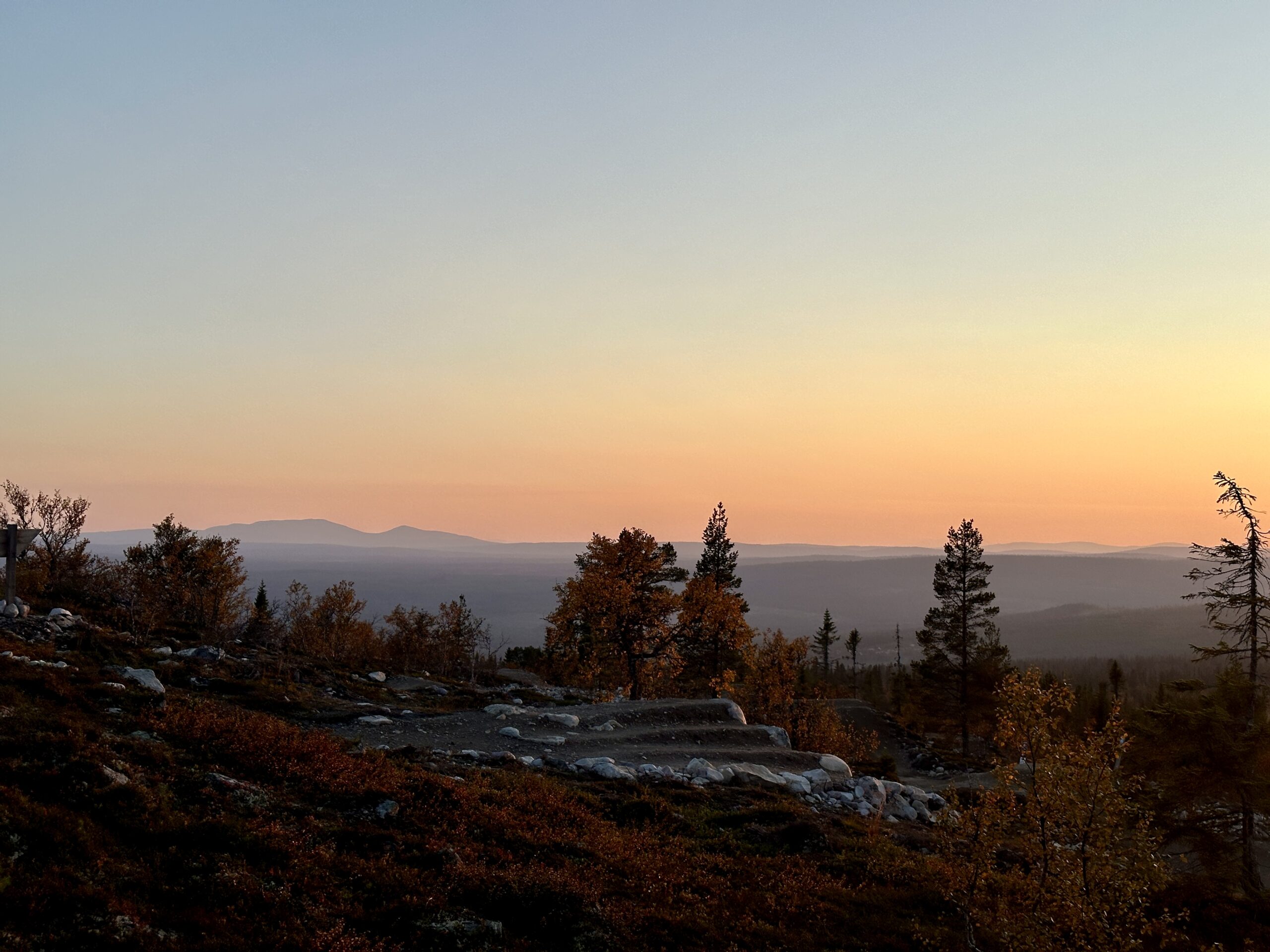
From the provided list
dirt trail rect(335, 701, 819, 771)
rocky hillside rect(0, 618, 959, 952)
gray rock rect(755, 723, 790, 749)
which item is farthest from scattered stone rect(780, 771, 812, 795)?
gray rock rect(755, 723, 790, 749)

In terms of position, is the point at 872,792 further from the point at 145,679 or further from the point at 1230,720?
the point at 145,679

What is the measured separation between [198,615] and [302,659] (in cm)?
2628

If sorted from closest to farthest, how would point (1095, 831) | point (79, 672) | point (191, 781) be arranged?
point (1095, 831) < point (191, 781) < point (79, 672)

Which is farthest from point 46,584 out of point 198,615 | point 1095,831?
point 1095,831

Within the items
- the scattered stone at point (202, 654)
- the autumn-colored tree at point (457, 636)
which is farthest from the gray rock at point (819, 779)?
the autumn-colored tree at point (457, 636)

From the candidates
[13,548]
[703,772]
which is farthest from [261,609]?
[703,772]

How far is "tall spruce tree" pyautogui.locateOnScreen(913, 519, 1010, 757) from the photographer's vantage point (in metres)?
66.7

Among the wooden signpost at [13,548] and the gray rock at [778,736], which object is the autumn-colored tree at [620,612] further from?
the wooden signpost at [13,548]

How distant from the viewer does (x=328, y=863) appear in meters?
12.4

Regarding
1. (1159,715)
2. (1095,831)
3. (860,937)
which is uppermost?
(1095,831)

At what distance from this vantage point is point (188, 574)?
2635 inches

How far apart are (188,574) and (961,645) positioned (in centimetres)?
7552

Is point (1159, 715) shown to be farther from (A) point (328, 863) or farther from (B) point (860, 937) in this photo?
(A) point (328, 863)

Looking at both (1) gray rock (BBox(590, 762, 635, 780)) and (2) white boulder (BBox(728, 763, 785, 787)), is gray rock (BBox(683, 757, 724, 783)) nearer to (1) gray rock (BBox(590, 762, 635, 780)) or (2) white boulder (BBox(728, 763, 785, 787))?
(2) white boulder (BBox(728, 763, 785, 787))
